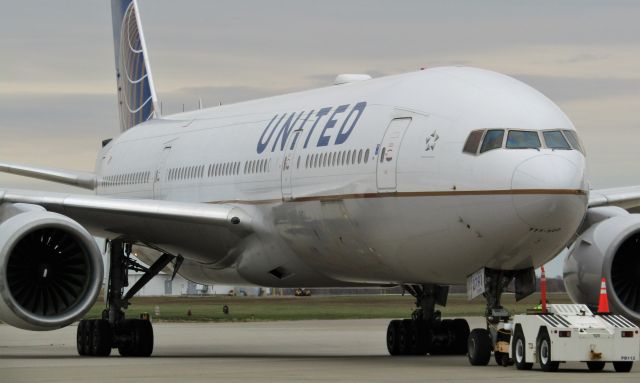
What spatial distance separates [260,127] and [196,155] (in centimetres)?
247

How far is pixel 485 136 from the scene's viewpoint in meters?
20.1

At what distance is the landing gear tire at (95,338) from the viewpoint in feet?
87.1

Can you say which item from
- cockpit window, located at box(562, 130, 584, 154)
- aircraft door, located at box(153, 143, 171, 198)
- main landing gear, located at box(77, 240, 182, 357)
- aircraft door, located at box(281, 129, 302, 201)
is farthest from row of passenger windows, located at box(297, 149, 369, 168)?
aircraft door, located at box(153, 143, 171, 198)

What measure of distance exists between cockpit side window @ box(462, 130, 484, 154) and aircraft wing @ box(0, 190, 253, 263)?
6.16 meters

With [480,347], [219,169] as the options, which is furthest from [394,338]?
[480,347]

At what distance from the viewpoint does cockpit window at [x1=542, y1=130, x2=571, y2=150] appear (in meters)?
20.0

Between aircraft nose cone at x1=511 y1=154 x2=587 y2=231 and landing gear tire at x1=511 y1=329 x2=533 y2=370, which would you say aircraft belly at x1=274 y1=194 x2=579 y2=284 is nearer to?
aircraft nose cone at x1=511 y1=154 x2=587 y2=231

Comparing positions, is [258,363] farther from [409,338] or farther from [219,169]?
[219,169]

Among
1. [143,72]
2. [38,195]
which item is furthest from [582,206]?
[143,72]

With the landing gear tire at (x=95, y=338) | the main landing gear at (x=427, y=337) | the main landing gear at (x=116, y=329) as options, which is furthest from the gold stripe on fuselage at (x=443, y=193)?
the landing gear tire at (x=95, y=338)

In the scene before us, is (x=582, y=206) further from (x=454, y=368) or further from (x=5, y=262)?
(x=5, y=262)

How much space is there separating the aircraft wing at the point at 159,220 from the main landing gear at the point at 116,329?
1.10 m

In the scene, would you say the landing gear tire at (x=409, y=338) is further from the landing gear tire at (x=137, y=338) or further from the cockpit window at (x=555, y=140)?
the cockpit window at (x=555, y=140)

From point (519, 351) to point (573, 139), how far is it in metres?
3.13
